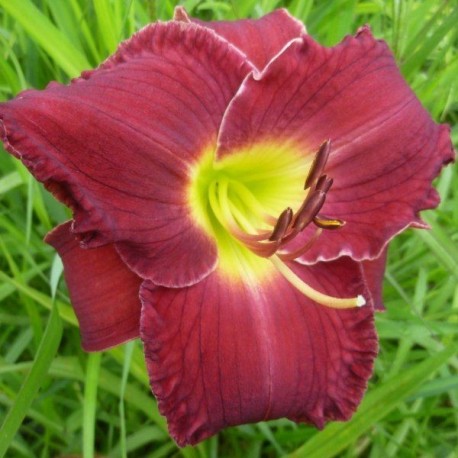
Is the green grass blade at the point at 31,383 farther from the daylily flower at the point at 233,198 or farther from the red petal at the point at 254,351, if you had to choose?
the red petal at the point at 254,351

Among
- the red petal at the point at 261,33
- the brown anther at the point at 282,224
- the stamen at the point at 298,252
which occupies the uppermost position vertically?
the red petal at the point at 261,33

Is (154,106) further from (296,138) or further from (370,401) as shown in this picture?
(370,401)

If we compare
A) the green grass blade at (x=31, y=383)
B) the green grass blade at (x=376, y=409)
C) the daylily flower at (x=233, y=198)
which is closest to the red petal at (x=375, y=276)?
the daylily flower at (x=233, y=198)

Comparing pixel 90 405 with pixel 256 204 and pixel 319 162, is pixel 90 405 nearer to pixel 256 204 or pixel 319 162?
pixel 256 204

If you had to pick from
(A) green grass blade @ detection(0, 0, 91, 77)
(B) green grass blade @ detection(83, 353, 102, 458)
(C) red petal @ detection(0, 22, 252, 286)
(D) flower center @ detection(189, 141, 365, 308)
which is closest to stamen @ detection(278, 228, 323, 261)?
(D) flower center @ detection(189, 141, 365, 308)

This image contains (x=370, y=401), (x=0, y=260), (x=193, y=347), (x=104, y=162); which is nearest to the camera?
(x=104, y=162)

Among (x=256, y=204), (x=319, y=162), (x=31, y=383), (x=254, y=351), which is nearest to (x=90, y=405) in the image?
(x=31, y=383)

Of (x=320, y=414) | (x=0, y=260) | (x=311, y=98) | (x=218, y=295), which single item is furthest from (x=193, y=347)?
(x=0, y=260)
